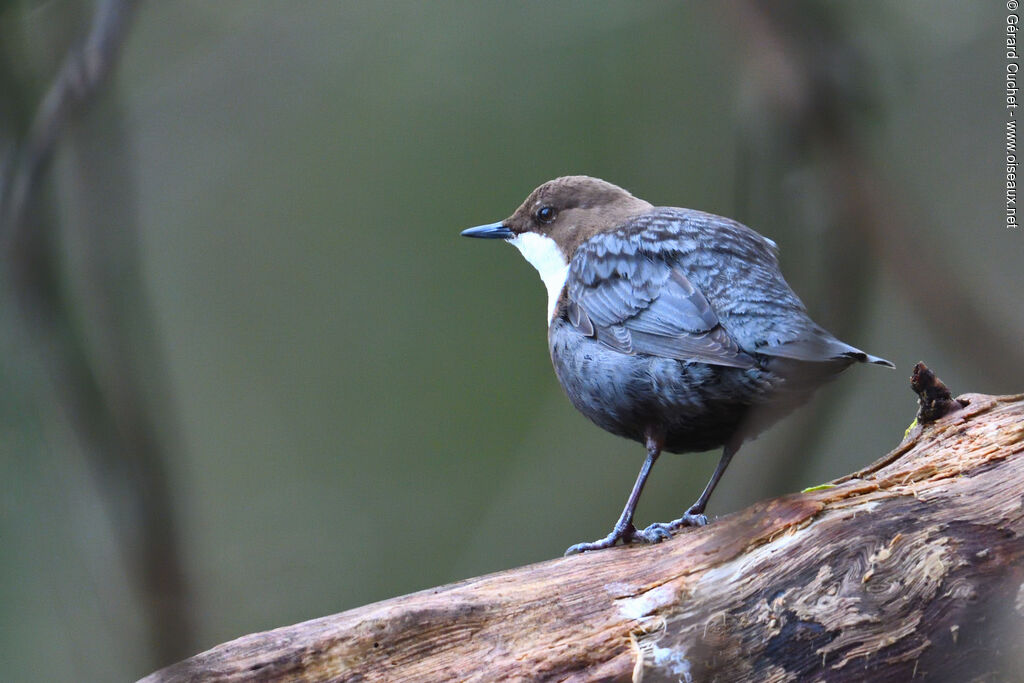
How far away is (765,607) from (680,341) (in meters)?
1.17

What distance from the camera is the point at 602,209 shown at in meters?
4.79

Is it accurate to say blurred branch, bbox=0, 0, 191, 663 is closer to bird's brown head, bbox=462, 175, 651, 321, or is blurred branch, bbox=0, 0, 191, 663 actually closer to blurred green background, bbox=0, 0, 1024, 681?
blurred green background, bbox=0, 0, 1024, 681

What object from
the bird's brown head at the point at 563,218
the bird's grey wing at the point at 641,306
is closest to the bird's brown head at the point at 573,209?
the bird's brown head at the point at 563,218

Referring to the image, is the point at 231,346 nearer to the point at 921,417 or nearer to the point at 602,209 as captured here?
the point at 602,209

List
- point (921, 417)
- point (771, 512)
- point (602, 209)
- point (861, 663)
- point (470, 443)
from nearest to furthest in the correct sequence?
point (861, 663)
point (771, 512)
point (921, 417)
point (602, 209)
point (470, 443)

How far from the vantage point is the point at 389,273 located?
25.8 feet

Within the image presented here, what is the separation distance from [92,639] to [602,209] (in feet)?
9.79

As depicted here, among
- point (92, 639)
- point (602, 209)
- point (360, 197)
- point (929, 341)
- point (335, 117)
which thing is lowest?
point (92, 639)

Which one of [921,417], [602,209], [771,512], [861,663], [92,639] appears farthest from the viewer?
[602,209]

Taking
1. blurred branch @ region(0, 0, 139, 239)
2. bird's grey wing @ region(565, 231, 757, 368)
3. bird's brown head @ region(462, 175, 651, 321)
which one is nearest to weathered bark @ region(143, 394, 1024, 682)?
bird's grey wing @ region(565, 231, 757, 368)

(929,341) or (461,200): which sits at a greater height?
(461,200)

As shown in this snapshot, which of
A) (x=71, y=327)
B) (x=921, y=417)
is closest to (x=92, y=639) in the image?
(x=71, y=327)

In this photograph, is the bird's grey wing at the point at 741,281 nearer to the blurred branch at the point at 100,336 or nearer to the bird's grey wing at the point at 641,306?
the bird's grey wing at the point at 641,306

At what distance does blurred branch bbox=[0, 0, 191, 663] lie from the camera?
167 cm
